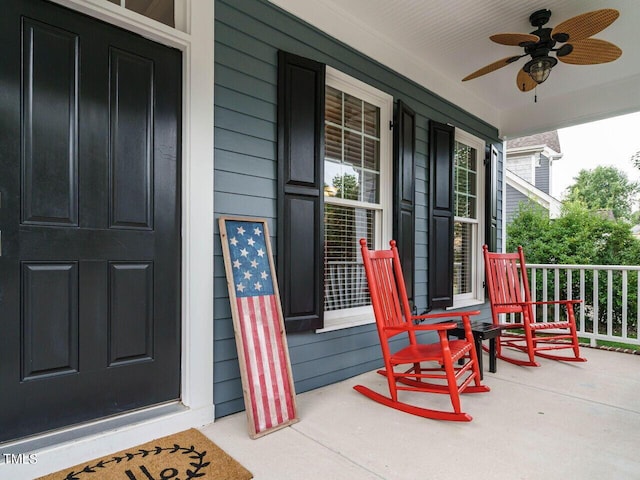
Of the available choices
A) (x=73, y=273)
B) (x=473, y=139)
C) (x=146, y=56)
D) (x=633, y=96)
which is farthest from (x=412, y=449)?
(x=633, y=96)

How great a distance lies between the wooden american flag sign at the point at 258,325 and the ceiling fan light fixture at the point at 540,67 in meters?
2.52

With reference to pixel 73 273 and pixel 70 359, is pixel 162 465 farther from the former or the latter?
pixel 73 273

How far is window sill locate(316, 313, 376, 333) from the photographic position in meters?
2.99

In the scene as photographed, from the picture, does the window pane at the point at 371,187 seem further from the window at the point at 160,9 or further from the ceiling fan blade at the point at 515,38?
the window at the point at 160,9

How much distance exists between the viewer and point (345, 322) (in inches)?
124

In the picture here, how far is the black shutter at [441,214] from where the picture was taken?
4027 millimetres

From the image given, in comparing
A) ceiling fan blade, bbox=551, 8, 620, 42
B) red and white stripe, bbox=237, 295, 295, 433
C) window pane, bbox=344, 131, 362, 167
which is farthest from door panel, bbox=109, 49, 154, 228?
ceiling fan blade, bbox=551, 8, 620, 42

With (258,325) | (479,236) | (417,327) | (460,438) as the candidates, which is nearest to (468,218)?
(479,236)

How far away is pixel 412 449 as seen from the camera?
1978mm

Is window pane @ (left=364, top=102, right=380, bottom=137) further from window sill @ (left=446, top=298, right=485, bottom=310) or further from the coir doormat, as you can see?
the coir doormat

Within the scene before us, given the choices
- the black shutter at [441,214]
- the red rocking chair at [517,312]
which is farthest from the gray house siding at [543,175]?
the black shutter at [441,214]

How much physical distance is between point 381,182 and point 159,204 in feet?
6.68

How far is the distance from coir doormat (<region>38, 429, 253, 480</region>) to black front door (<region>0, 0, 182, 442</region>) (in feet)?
0.78

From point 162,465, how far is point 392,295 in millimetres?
1827
